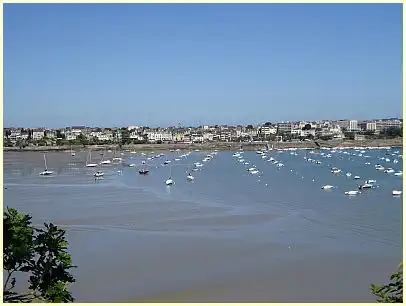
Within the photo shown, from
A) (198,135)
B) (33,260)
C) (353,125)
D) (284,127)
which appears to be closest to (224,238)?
(33,260)

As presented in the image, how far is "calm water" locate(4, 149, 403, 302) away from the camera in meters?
7.76

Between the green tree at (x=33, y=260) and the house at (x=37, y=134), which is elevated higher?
the house at (x=37, y=134)

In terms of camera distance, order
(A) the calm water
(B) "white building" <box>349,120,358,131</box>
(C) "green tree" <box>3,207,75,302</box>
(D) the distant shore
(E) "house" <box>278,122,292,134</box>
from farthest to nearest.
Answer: (B) "white building" <box>349,120,358,131</box> → (E) "house" <box>278,122,292,134</box> → (D) the distant shore → (A) the calm water → (C) "green tree" <box>3,207,75,302</box>

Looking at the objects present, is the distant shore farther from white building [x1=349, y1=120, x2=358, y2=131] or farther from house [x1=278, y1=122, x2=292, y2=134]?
white building [x1=349, y1=120, x2=358, y2=131]

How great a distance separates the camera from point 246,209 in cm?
1496

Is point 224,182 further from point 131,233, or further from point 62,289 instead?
point 62,289

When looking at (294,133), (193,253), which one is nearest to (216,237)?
(193,253)

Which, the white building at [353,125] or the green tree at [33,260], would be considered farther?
the white building at [353,125]

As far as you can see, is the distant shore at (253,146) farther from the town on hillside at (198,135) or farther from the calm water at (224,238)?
the calm water at (224,238)

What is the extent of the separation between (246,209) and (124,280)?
725 centimetres

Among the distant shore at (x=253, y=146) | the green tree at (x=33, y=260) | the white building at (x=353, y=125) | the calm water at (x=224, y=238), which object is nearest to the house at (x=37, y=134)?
the distant shore at (x=253, y=146)

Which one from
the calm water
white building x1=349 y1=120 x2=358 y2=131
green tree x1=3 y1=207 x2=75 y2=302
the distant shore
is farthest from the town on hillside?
green tree x1=3 y1=207 x2=75 y2=302

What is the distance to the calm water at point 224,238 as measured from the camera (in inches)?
306

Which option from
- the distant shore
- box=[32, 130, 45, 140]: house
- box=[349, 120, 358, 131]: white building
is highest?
box=[32, 130, 45, 140]: house
